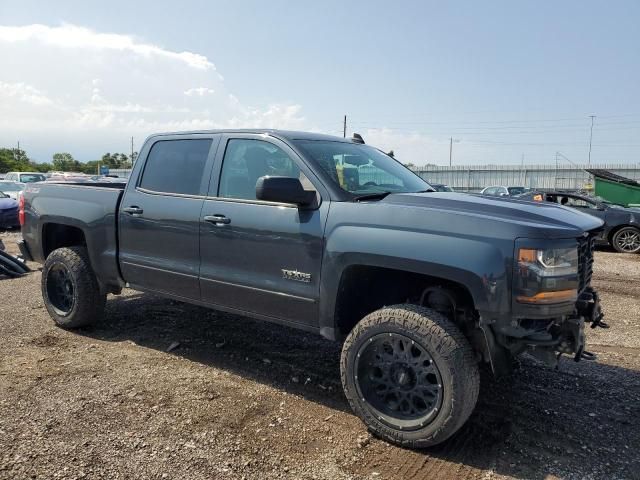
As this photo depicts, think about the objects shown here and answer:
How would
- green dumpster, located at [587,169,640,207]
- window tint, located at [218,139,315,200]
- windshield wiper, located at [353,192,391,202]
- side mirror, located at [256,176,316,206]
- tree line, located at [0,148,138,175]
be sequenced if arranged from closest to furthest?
side mirror, located at [256,176,316,206], windshield wiper, located at [353,192,391,202], window tint, located at [218,139,315,200], green dumpster, located at [587,169,640,207], tree line, located at [0,148,138,175]

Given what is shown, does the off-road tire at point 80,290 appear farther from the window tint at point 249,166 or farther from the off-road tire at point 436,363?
the off-road tire at point 436,363

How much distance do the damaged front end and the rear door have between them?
8.01 ft

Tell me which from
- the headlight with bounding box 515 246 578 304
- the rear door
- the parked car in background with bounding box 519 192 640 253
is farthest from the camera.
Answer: the parked car in background with bounding box 519 192 640 253

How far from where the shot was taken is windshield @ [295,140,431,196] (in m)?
3.90

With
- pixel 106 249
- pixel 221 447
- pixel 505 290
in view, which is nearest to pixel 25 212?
pixel 106 249

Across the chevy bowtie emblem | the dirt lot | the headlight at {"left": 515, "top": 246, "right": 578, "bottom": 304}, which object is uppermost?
the headlight at {"left": 515, "top": 246, "right": 578, "bottom": 304}

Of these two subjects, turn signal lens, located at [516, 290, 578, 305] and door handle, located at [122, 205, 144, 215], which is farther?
door handle, located at [122, 205, 144, 215]

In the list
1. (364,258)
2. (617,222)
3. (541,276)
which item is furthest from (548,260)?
(617,222)

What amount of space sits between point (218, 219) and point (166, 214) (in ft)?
2.08

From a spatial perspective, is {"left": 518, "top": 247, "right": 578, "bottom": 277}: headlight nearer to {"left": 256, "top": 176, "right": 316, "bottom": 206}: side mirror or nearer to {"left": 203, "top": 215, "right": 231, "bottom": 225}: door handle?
{"left": 256, "top": 176, "right": 316, "bottom": 206}: side mirror

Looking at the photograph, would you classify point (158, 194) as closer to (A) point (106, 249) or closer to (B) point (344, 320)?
(A) point (106, 249)

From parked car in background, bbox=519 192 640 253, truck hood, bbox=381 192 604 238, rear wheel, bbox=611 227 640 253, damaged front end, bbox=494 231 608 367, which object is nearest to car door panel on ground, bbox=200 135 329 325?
truck hood, bbox=381 192 604 238

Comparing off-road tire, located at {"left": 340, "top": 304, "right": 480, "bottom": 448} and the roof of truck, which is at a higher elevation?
the roof of truck

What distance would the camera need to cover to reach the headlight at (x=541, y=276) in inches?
116
